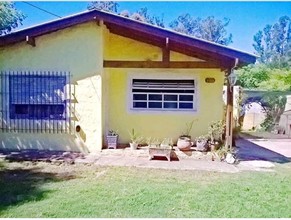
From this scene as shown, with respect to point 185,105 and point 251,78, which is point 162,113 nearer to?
point 185,105

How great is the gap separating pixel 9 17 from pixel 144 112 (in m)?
8.36

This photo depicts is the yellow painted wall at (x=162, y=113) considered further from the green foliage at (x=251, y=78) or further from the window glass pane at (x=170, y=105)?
the green foliage at (x=251, y=78)

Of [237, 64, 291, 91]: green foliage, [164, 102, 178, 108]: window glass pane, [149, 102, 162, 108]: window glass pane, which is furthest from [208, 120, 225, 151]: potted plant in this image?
[237, 64, 291, 91]: green foliage

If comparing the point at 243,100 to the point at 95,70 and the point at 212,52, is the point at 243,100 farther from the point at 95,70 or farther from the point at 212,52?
the point at 95,70

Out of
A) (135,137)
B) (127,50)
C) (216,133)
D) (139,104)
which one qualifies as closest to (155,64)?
(127,50)

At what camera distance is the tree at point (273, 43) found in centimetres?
5981

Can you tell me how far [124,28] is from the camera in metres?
10.9

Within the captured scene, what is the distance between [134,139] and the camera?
447 inches

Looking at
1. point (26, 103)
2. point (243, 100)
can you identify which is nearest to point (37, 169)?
point (26, 103)

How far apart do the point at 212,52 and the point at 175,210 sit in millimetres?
5942

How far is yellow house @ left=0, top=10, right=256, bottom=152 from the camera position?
35.2 feet

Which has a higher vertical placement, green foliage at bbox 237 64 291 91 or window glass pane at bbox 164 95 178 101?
green foliage at bbox 237 64 291 91

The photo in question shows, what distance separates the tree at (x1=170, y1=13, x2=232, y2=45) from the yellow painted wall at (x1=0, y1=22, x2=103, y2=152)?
4177cm

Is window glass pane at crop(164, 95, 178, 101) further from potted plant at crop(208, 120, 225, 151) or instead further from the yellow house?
potted plant at crop(208, 120, 225, 151)
